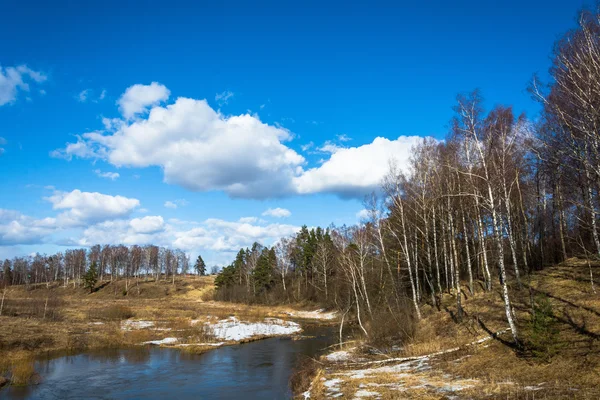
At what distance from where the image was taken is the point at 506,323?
18.6 metres

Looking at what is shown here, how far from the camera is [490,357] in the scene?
15.4m

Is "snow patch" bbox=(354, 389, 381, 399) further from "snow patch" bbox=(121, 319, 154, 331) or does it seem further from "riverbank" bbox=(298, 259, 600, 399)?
"snow patch" bbox=(121, 319, 154, 331)

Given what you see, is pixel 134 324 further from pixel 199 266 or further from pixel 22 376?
pixel 199 266

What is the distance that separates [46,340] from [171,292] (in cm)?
6327

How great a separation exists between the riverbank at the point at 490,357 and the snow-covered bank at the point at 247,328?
51.3 feet

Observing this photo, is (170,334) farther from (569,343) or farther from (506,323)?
(569,343)

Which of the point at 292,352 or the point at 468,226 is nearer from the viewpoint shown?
the point at 292,352

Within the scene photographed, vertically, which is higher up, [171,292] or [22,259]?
[22,259]

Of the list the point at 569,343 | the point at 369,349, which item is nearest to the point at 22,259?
the point at 369,349

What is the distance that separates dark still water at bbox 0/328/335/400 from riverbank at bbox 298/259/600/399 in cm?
353

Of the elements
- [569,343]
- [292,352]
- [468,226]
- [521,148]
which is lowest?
[292,352]

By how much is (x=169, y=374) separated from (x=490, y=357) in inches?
671

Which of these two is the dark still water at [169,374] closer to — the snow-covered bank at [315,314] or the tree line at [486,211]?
the tree line at [486,211]

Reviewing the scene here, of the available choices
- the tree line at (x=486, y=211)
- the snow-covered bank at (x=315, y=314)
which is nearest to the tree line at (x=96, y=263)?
the snow-covered bank at (x=315, y=314)
